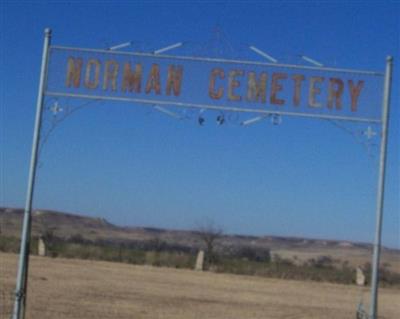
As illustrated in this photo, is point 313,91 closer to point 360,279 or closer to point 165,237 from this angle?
point 360,279

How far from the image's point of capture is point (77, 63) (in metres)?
11.1

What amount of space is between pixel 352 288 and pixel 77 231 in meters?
→ 65.1

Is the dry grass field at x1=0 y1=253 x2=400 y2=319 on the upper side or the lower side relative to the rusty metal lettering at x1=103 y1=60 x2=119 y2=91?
lower

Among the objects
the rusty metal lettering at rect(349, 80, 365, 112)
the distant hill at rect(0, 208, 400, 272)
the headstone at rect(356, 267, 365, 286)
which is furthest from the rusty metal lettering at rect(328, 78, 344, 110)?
the distant hill at rect(0, 208, 400, 272)

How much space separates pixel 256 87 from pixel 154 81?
1.35m

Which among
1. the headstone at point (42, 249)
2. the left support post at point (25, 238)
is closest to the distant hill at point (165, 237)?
the headstone at point (42, 249)

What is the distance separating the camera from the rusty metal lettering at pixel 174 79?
10.9 m

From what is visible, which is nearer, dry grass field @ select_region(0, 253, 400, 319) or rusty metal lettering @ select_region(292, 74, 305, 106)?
rusty metal lettering @ select_region(292, 74, 305, 106)

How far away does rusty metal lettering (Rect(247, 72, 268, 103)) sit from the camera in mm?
10789

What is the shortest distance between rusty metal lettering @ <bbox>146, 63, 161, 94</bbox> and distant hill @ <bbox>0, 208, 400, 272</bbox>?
75.3 metres

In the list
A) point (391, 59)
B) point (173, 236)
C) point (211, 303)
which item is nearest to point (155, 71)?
point (391, 59)

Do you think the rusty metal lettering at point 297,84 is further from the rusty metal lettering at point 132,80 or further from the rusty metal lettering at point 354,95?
the rusty metal lettering at point 132,80

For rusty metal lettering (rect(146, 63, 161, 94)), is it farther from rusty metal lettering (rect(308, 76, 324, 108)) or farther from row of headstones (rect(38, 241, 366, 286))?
row of headstones (rect(38, 241, 366, 286))

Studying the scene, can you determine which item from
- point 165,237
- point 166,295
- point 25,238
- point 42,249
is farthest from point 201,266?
point 165,237
